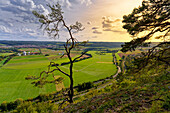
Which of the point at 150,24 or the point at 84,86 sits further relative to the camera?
the point at 84,86

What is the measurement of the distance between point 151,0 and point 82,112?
418 inches

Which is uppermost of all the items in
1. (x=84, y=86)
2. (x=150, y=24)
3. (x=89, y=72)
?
(x=150, y=24)

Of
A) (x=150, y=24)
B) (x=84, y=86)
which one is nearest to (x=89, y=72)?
(x=84, y=86)

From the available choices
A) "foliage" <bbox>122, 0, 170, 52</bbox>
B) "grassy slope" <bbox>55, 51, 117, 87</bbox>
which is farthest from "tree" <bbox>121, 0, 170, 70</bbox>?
"grassy slope" <bbox>55, 51, 117, 87</bbox>

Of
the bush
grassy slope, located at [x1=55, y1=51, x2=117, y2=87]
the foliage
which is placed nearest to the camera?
the foliage

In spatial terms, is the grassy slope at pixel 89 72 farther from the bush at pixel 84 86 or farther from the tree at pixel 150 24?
the tree at pixel 150 24

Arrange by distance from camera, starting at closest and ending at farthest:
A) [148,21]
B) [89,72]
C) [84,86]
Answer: [148,21] < [84,86] < [89,72]

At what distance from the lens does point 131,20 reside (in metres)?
8.80

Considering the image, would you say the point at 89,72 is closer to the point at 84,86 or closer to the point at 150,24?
the point at 84,86

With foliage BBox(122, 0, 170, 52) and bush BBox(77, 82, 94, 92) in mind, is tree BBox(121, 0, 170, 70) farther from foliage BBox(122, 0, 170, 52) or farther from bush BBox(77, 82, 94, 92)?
bush BBox(77, 82, 94, 92)

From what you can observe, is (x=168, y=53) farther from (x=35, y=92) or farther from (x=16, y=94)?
(x=16, y=94)

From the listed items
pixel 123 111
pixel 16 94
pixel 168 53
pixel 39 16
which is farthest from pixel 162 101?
pixel 16 94

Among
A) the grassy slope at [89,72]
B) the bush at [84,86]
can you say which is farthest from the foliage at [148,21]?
the grassy slope at [89,72]

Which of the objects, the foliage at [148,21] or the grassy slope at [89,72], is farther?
the grassy slope at [89,72]
